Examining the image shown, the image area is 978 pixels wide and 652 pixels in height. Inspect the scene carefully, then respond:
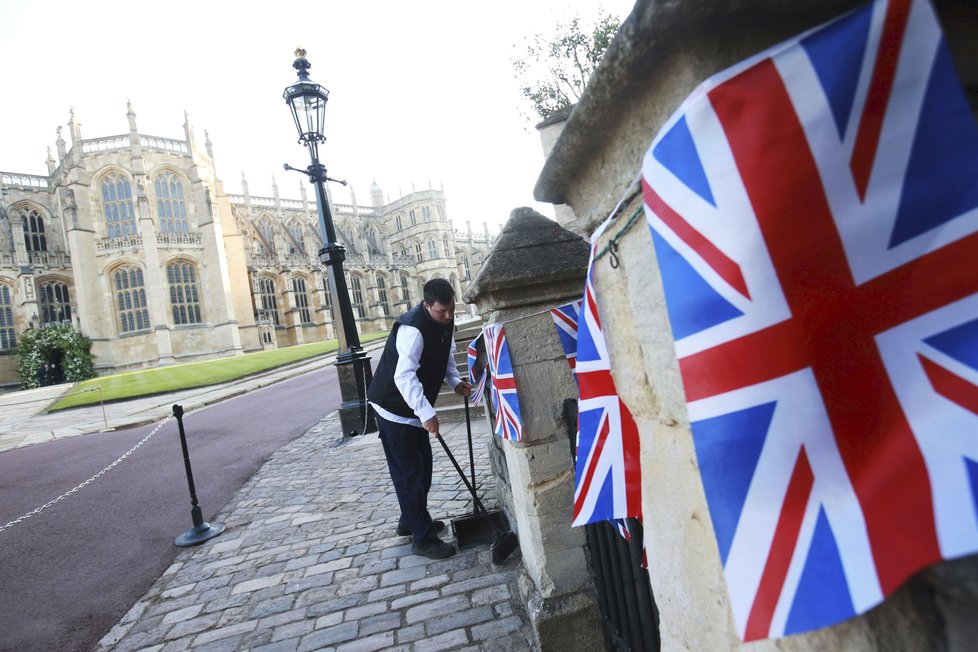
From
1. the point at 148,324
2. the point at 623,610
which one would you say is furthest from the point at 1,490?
the point at 148,324

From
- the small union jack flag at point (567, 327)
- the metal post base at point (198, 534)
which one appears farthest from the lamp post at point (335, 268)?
the small union jack flag at point (567, 327)

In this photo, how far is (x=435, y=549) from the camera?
398 cm

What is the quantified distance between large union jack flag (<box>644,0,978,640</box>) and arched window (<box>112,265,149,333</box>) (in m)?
40.9

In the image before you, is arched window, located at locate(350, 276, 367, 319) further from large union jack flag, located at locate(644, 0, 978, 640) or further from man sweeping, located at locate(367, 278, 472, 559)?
large union jack flag, located at locate(644, 0, 978, 640)

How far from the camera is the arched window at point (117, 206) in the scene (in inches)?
1388

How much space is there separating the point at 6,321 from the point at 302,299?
1909 centimetres

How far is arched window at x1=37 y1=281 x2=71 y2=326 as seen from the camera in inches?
1366

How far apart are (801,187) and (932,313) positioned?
265 millimetres

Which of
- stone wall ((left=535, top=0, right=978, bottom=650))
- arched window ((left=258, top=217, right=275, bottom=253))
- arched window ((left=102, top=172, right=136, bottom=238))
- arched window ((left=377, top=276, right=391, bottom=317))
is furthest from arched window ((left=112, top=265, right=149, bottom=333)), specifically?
stone wall ((left=535, top=0, right=978, bottom=650))

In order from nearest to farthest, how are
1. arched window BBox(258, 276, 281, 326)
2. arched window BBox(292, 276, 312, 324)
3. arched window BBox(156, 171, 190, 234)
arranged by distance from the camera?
arched window BBox(156, 171, 190, 234), arched window BBox(258, 276, 281, 326), arched window BBox(292, 276, 312, 324)

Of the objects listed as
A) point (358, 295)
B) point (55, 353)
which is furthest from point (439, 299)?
point (358, 295)

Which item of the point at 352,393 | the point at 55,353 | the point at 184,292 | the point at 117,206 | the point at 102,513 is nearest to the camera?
the point at 102,513

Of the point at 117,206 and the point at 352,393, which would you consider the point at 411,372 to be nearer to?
the point at 352,393

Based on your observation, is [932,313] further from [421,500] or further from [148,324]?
[148,324]
